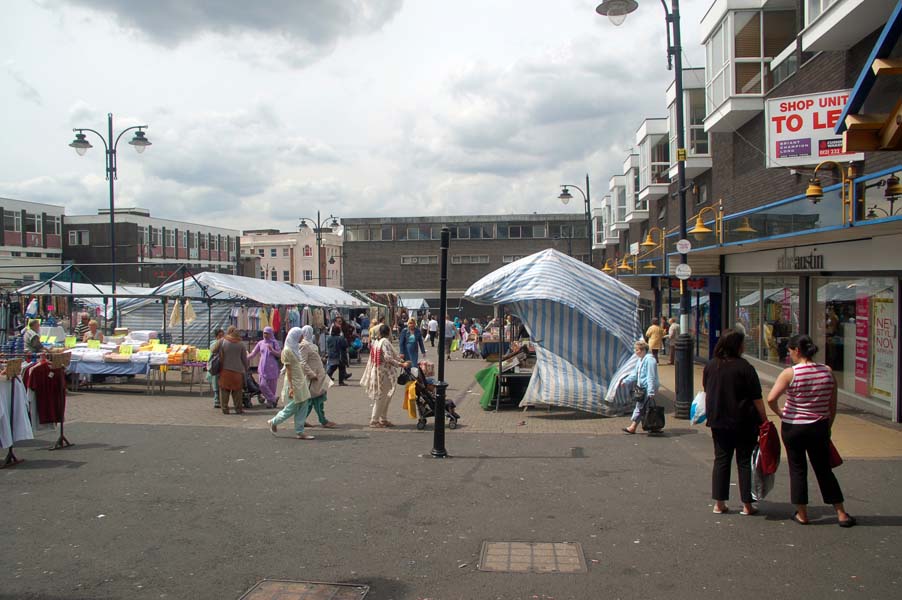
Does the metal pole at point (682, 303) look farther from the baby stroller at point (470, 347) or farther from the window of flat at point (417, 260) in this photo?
the window of flat at point (417, 260)

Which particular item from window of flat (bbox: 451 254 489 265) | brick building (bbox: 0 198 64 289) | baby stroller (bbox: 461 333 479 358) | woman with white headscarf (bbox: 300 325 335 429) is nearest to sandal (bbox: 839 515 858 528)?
woman with white headscarf (bbox: 300 325 335 429)

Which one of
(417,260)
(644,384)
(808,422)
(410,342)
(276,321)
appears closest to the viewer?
(808,422)

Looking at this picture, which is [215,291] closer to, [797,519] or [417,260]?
[797,519]

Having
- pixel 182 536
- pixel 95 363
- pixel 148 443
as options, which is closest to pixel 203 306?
pixel 95 363

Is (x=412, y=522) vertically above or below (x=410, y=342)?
below

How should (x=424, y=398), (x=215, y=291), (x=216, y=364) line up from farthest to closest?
(x=215, y=291)
(x=216, y=364)
(x=424, y=398)

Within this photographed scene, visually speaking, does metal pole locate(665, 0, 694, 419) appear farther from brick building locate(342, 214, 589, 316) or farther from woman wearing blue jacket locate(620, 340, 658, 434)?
brick building locate(342, 214, 589, 316)

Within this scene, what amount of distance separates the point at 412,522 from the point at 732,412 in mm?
3070

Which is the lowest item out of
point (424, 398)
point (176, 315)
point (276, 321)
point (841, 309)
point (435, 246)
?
point (424, 398)

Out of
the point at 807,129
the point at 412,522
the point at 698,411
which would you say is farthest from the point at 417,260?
the point at 412,522

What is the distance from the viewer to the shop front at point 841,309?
1162 cm

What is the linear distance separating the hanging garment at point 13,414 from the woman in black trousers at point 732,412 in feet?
26.1

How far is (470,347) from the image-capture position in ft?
97.6

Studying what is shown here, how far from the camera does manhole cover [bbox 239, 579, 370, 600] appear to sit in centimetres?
472
